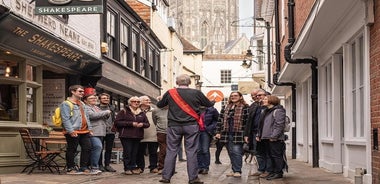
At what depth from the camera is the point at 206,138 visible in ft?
46.5

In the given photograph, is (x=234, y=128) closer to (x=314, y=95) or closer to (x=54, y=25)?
(x=314, y=95)

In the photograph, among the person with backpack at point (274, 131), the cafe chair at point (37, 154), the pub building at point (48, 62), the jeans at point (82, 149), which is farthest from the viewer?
the cafe chair at point (37, 154)

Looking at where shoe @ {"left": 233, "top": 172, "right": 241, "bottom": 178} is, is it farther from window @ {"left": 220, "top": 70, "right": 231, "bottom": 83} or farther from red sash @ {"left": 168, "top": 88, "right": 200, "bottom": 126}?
window @ {"left": 220, "top": 70, "right": 231, "bottom": 83}

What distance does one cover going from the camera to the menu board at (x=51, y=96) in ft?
53.0

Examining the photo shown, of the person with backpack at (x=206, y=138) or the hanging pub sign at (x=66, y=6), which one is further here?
the person with backpack at (x=206, y=138)

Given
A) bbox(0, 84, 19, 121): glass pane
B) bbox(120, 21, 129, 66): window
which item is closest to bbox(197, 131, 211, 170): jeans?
bbox(0, 84, 19, 121): glass pane

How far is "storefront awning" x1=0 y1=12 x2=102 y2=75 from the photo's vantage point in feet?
38.5

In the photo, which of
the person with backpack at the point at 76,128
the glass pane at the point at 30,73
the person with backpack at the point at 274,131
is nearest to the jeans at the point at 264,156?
the person with backpack at the point at 274,131

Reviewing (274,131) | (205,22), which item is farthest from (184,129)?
(205,22)

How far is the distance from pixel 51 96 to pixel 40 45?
9.81ft

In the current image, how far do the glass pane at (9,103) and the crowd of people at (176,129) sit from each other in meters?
1.52

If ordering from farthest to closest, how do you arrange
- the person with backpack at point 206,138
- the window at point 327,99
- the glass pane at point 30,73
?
the window at point 327,99 → the glass pane at point 30,73 → the person with backpack at point 206,138

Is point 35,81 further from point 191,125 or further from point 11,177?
point 191,125

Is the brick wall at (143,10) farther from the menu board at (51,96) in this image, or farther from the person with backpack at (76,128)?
the person with backpack at (76,128)
